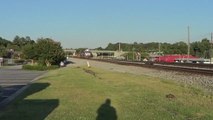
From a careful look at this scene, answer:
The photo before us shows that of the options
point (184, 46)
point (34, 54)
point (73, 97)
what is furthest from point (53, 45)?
point (184, 46)

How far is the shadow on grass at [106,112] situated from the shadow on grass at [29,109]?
137 cm

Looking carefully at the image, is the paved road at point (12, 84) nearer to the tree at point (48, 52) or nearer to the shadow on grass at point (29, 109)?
the shadow on grass at point (29, 109)

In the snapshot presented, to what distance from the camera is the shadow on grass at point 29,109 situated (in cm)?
1154

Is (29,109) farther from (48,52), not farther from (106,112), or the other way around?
(48,52)

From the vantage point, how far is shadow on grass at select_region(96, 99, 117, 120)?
37.3 ft

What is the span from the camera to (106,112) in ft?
40.8

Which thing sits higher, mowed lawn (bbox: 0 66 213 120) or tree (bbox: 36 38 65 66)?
tree (bbox: 36 38 65 66)

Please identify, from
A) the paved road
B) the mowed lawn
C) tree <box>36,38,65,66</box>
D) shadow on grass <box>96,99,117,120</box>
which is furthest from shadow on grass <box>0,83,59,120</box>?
tree <box>36,38,65,66</box>

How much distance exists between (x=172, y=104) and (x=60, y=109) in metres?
3.73

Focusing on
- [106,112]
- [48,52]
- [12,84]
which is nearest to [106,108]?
[106,112]

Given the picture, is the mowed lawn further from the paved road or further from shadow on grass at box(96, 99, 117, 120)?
the paved road

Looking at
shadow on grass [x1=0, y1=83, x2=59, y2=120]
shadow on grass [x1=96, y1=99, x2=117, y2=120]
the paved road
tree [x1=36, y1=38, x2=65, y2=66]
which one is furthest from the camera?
tree [x1=36, y1=38, x2=65, y2=66]

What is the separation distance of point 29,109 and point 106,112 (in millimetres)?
→ 2223

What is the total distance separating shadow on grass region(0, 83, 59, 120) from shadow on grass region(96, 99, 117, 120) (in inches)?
53.8
